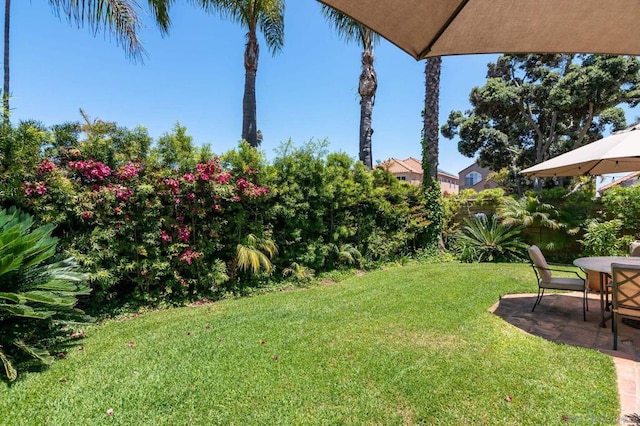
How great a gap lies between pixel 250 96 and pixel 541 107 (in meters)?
19.0

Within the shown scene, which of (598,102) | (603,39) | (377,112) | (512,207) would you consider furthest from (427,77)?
(598,102)

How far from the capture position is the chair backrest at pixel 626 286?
345cm

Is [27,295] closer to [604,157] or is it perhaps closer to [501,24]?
[501,24]

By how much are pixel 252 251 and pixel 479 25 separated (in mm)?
5387

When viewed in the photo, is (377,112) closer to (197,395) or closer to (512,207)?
(512,207)

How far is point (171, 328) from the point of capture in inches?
172

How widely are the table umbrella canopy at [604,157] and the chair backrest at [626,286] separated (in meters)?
1.34

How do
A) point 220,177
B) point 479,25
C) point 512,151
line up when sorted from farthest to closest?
point 512,151
point 220,177
point 479,25

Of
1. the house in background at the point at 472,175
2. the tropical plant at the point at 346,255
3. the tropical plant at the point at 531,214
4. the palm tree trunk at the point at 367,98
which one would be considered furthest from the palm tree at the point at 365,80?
the house in background at the point at 472,175

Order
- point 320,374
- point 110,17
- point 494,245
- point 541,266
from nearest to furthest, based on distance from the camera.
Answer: point 320,374 < point 541,266 < point 110,17 < point 494,245

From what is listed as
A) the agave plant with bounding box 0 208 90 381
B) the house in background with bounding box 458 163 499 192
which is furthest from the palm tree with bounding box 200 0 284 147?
the house in background with bounding box 458 163 499 192

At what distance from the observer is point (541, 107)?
19.8 meters

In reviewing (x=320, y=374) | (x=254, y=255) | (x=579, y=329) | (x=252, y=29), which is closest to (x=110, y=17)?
(x=252, y=29)

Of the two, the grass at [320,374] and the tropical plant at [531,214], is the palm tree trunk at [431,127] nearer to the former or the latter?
the tropical plant at [531,214]
